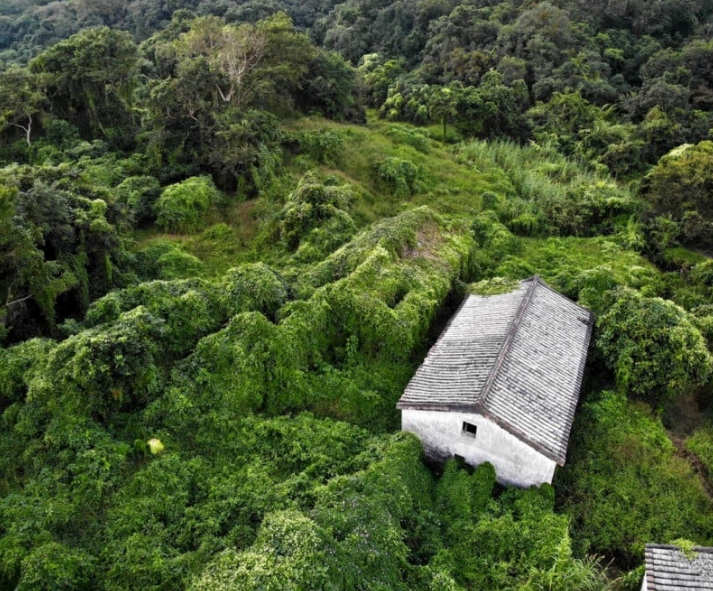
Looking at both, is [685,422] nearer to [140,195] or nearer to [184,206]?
[184,206]

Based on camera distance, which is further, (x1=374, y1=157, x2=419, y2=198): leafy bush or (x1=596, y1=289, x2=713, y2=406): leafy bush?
(x1=374, y1=157, x2=419, y2=198): leafy bush

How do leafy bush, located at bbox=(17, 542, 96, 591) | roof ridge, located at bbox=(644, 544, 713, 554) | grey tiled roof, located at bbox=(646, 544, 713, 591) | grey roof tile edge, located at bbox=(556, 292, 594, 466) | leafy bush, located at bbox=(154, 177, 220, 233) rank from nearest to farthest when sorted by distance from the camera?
leafy bush, located at bbox=(17, 542, 96, 591) → grey tiled roof, located at bbox=(646, 544, 713, 591) → roof ridge, located at bbox=(644, 544, 713, 554) → grey roof tile edge, located at bbox=(556, 292, 594, 466) → leafy bush, located at bbox=(154, 177, 220, 233)

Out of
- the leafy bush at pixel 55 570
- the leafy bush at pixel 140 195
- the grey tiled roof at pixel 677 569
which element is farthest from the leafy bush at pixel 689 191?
the leafy bush at pixel 55 570

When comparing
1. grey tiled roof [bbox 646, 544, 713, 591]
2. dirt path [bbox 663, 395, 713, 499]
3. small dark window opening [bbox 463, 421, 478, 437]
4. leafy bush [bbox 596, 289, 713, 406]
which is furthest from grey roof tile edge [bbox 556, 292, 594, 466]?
dirt path [bbox 663, 395, 713, 499]

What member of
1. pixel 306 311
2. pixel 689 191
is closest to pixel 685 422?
pixel 306 311

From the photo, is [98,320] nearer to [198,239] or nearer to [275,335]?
[275,335]

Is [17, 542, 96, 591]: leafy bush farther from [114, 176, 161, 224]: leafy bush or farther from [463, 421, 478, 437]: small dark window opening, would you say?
[114, 176, 161, 224]: leafy bush

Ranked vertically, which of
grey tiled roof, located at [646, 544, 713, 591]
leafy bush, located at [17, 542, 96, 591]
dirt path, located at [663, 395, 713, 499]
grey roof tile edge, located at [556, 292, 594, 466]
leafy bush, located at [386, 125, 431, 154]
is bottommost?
dirt path, located at [663, 395, 713, 499]
